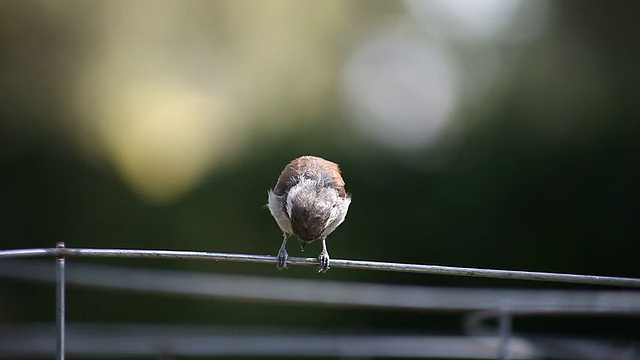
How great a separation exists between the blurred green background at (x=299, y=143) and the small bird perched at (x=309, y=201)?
6.85 ft

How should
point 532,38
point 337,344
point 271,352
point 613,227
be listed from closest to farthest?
point 271,352
point 337,344
point 613,227
point 532,38

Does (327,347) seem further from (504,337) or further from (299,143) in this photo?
(299,143)

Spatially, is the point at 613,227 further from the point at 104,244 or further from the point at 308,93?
the point at 104,244

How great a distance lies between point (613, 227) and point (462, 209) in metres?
1.13

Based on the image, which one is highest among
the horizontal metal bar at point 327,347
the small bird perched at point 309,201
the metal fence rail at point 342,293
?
the small bird perched at point 309,201

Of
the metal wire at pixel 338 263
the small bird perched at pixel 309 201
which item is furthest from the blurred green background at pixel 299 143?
the metal wire at pixel 338 263

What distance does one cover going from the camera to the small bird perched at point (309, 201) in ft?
11.8

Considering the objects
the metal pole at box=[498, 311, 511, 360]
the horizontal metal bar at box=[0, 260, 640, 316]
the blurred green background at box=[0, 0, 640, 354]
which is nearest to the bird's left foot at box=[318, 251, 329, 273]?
the metal pole at box=[498, 311, 511, 360]

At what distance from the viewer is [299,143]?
255 inches

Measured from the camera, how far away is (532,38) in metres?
6.84

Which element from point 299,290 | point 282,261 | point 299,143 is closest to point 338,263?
point 282,261

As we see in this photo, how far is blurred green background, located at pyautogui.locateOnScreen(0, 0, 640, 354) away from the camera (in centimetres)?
641

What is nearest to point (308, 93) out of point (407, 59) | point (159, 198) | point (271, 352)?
point (407, 59)

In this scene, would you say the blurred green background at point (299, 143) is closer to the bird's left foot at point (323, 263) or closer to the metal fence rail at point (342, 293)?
the metal fence rail at point (342, 293)
